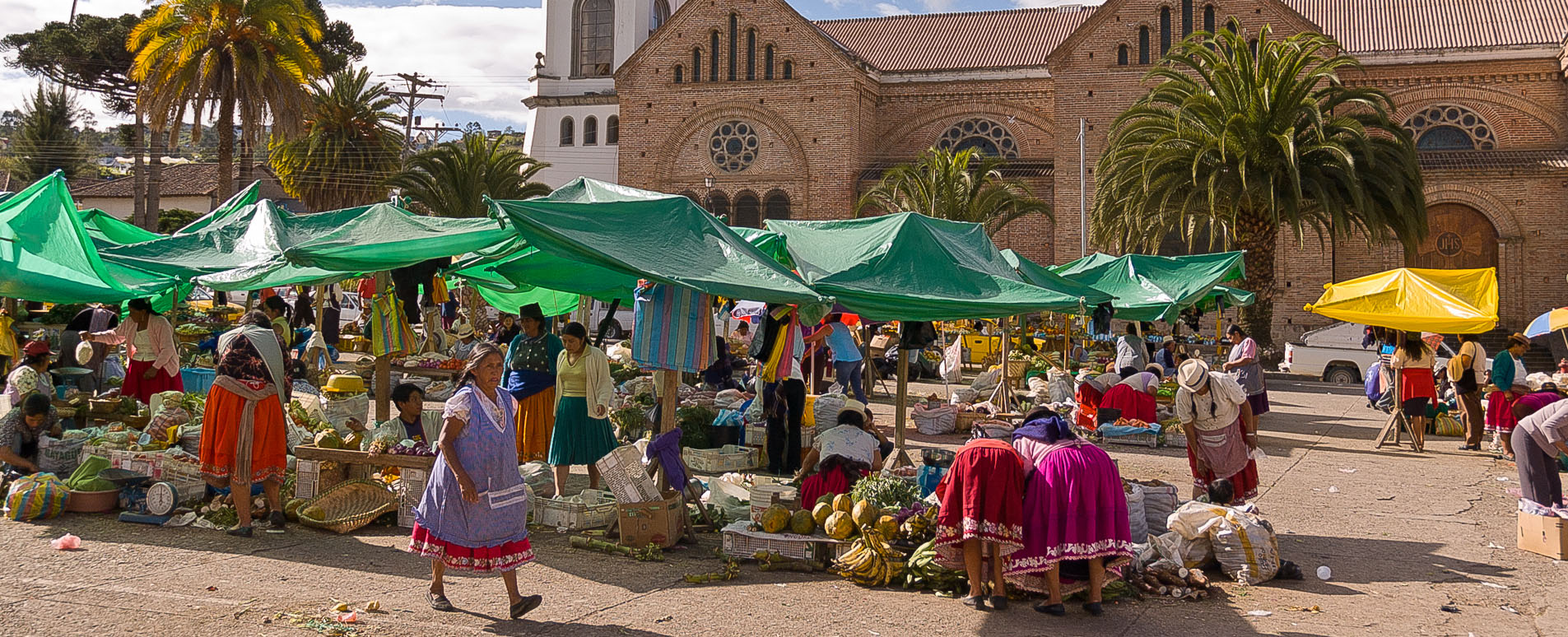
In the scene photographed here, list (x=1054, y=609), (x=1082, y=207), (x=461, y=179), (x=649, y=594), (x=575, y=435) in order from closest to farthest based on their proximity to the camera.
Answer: (x=1054, y=609)
(x=649, y=594)
(x=575, y=435)
(x=1082, y=207)
(x=461, y=179)

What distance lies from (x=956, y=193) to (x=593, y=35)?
2550 cm

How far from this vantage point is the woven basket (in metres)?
8.35

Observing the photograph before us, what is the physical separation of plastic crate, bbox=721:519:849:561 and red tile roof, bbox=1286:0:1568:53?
3299 cm

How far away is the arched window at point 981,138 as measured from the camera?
125 ft

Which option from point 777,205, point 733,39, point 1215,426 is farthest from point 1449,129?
point 1215,426

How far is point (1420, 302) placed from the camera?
14.1m

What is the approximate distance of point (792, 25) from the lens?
125ft

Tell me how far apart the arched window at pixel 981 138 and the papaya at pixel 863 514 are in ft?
104

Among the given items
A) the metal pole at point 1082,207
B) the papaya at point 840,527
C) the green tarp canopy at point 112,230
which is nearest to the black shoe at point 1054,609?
the papaya at point 840,527

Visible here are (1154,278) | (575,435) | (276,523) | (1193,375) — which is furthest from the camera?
(1154,278)

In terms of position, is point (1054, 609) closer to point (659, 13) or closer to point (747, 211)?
point (747, 211)

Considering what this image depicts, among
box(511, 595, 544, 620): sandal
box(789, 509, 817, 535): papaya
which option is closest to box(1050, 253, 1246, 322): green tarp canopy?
box(789, 509, 817, 535): papaya

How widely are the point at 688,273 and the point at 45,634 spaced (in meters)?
4.16

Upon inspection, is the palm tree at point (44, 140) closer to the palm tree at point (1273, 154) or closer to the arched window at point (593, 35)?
the arched window at point (593, 35)
